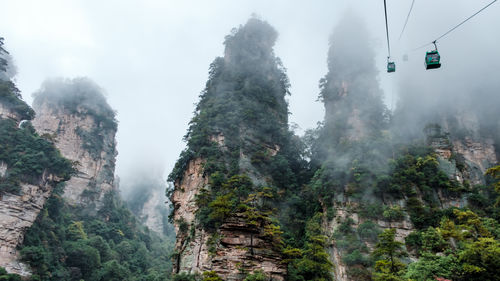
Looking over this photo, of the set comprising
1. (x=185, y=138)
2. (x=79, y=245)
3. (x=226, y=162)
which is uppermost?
(x=185, y=138)

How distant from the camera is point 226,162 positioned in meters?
29.9

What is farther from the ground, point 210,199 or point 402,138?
point 402,138

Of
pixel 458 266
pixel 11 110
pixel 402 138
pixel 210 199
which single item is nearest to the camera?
pixel 458 266

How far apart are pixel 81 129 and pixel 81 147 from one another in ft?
10.7

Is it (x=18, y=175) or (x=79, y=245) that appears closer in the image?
(x=18, y=175)

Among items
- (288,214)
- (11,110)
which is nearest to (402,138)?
(288,214)

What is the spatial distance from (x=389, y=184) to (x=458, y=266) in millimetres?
11744

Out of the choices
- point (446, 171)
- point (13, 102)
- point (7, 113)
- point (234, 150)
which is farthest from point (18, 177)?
point (446, 171)

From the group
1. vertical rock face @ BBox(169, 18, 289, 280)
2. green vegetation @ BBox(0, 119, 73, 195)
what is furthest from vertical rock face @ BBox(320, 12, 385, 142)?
green vegetation @ BBox(0, 119, 73, 195)

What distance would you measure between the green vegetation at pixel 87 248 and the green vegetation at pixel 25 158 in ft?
15.4

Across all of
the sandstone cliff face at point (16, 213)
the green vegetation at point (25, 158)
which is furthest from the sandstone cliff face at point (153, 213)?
the sandstone cliff face at point (16, 213)

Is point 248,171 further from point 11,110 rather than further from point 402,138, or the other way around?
point 11,110

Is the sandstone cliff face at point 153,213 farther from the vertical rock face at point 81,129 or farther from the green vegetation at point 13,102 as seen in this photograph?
the green vegetation at point 13,102

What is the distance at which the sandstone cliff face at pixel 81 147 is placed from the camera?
51.5 m
